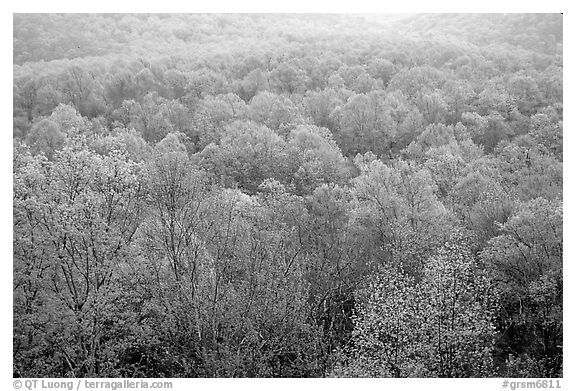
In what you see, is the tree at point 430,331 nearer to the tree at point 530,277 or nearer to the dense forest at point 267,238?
the dense forest at point 267,238

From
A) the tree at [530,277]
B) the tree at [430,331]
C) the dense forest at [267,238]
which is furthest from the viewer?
the tree at [530,277]

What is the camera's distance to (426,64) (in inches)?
2319

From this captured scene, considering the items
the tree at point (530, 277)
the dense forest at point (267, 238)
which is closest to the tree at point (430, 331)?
the dense forest at point (267, 238)

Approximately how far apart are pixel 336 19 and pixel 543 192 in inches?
1320

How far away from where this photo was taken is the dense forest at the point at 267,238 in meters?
17.3

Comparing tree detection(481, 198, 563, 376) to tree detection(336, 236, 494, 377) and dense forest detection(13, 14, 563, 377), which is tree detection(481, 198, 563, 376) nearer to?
dense forest detection(13, 14, 563, 377)

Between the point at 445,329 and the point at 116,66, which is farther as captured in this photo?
the point at 116,66

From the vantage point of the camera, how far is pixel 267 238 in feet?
65.7

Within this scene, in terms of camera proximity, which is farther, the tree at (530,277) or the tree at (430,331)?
the tree at (530,277)
